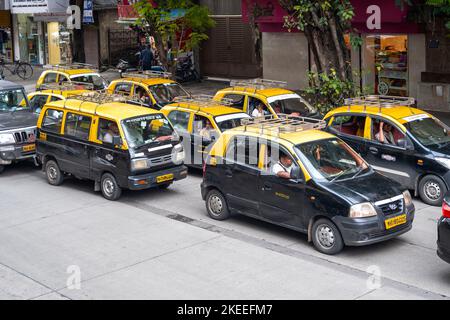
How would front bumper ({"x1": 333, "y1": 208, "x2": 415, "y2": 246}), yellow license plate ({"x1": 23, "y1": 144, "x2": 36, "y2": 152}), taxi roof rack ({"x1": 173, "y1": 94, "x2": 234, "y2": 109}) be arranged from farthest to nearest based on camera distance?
yellow license plate ({"x1": 23, "y1": 144, "x2": 36, "y2": 152}) < taxi roof rack ({"x1": 173, "y1": 94, "x2": 234, "y2": 109}) < front bumper ({"x1": 333, "y1": 208, "x2": 415, "y2": 246})

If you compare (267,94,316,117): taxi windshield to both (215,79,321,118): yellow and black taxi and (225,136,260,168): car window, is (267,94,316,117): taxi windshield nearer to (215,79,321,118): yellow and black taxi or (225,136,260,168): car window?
(215,79,321,118): yellow and black taxi

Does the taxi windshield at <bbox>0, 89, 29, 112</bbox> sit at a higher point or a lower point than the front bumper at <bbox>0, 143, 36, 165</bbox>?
higher

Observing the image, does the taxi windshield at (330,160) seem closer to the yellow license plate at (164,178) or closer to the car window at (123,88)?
the yellow license plate at (164,178)

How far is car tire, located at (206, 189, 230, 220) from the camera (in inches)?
496

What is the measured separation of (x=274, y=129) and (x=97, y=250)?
11.3 ft

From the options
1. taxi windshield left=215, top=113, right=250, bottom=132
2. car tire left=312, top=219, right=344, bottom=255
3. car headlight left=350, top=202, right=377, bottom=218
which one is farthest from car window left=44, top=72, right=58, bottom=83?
car headlight left=350, top=202, right=377, bottom=218

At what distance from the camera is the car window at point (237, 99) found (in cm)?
1784

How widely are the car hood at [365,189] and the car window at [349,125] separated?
124 inches

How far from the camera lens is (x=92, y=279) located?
1009 centimetres

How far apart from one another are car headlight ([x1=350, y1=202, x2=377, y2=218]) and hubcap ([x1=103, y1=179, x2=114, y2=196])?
18.1 feet

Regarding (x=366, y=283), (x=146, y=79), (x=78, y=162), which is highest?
(x=146, y=79)

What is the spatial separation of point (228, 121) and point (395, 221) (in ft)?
19.1
